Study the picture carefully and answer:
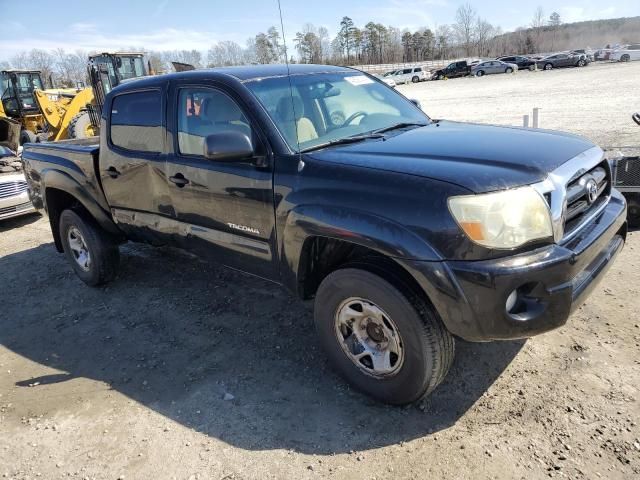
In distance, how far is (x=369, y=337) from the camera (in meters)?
2.96

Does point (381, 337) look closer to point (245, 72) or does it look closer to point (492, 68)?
point (245, 72)

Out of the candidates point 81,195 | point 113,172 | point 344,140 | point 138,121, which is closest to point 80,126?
point 81,195

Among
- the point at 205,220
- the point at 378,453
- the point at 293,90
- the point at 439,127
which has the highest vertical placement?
the point at 293,90

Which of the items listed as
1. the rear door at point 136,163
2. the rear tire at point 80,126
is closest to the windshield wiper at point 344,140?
the rear door at point 136,163

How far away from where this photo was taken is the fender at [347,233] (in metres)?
2.45

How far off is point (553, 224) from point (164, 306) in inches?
134

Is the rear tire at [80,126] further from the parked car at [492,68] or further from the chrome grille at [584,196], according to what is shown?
the parked car at [492,68]

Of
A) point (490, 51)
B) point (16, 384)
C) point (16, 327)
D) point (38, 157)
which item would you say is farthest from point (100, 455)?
point (490, 51)

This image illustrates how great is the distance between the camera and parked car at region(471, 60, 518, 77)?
49481 millimetres

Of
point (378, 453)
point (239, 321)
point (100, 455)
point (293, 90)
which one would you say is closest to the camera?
point (378, 453)

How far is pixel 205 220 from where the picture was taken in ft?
11.9

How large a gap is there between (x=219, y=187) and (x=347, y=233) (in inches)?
45.7

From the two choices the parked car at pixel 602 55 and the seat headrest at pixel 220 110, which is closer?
the seat headrest at pixel 220 110

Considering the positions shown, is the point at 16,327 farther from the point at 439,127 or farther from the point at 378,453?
the point at 439,127
